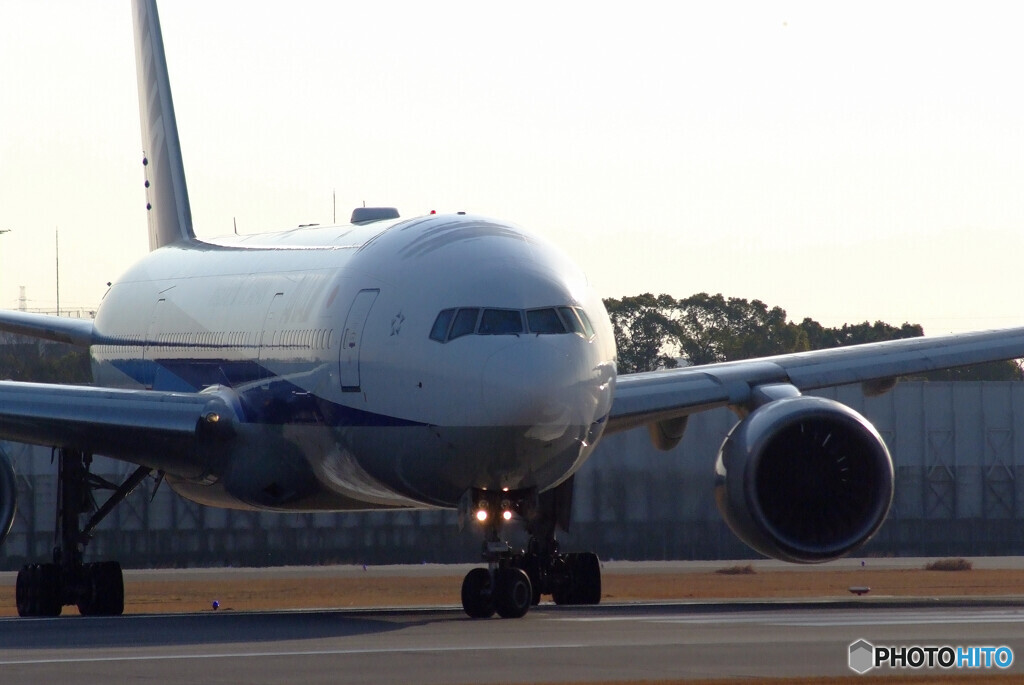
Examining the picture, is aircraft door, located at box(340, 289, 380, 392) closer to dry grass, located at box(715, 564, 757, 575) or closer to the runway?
the runway

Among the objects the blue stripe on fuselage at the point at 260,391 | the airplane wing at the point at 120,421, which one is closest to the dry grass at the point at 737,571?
the blue stripe on fuselage at the point at 260,391

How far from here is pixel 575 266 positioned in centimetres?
2184

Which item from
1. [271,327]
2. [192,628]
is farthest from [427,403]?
[271,327]

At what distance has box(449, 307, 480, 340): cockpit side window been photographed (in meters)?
20.1

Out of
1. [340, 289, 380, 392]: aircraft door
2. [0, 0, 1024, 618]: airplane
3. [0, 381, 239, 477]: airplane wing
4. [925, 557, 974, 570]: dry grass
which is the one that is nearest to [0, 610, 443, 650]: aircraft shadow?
[0, 0, 1024, 618]: airplane

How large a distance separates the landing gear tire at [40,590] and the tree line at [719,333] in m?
58.9

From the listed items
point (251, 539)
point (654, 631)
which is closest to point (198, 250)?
point (654, 631)

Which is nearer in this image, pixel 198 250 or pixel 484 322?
pixel 484 322

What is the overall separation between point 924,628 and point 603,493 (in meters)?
29.7

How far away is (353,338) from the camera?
2159cm

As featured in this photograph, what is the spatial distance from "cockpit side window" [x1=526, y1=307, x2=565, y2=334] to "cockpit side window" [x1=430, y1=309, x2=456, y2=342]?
0.81m

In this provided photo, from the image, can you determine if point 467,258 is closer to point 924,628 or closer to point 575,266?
point 575,266

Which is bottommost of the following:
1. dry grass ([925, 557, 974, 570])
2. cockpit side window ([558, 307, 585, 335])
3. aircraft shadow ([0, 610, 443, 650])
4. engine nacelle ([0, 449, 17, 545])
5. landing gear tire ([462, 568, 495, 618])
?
dry grass ([925, 557, 974, 570])

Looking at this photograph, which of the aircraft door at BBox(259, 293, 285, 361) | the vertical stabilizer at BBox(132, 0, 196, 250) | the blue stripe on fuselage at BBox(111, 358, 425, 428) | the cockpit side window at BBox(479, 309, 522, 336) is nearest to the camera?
the cockpit side window at BBox(479, 309, 522, 336)
